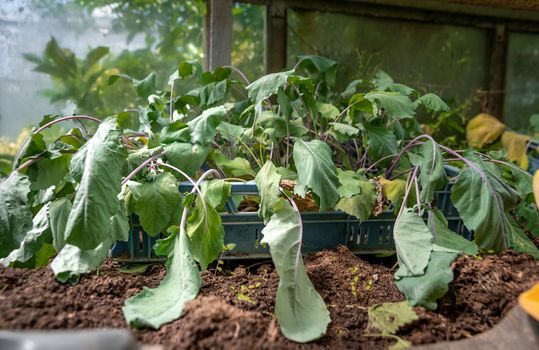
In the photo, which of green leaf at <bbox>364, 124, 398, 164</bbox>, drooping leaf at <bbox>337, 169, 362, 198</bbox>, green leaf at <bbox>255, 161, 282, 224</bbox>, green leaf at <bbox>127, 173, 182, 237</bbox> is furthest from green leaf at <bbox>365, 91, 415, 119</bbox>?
green leaf at <bbox>127, 173, 182, 237</bbox>

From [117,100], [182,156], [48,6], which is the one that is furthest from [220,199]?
[48,6]

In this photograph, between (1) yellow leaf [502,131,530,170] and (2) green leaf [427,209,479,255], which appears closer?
(2) green leaf [427,209,479,255]

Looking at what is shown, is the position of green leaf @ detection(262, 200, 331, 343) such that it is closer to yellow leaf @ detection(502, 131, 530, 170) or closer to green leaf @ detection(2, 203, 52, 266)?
green leaf @ detection(2, 203, 52, 266)

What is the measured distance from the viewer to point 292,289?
1118 millimetres

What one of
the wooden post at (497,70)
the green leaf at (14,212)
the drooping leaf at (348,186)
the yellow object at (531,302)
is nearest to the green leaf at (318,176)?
Answer: the drooping leaf at (348,186)

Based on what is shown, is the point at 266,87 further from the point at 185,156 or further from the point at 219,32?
the point at 219,32

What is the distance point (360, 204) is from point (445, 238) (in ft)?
0.88

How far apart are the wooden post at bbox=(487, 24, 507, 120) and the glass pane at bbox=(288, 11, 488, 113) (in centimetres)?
5

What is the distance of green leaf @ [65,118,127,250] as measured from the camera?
104 cm

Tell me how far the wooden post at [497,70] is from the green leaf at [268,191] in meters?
2.05

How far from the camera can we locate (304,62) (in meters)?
1.93

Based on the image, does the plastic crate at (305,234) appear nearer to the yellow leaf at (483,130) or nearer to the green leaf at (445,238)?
the green leaf at (445,238)

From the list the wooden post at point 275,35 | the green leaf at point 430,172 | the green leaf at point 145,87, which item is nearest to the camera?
Answer: the green leaf at point 430,172

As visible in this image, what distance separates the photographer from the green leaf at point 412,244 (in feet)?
3.87
